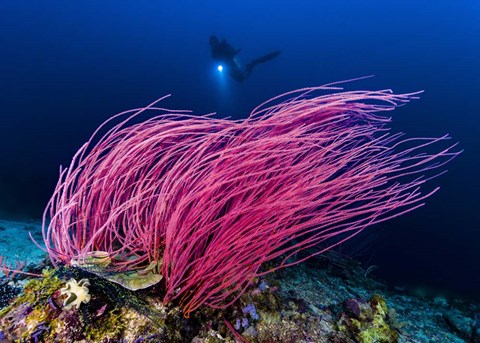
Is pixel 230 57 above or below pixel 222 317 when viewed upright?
above

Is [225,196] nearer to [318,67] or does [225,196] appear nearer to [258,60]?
[258,60]

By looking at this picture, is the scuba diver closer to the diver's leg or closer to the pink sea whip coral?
the diver's leg

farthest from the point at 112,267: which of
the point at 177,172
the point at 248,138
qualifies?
the point at 248,138

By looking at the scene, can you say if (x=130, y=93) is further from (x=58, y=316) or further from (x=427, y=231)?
(x=58, y=316)

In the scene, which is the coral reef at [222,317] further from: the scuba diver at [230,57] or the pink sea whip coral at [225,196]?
the scuba diver at [230,57]

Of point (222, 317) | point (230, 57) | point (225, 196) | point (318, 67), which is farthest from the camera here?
point (318, 67)

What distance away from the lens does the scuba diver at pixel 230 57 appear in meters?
18.8

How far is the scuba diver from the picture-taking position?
18797 millimetres

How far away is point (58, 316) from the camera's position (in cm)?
144

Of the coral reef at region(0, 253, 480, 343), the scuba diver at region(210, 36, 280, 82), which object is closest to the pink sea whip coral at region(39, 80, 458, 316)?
the coral reef at region(0, 253, 480, 343)

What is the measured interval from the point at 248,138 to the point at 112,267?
1282 millimetres

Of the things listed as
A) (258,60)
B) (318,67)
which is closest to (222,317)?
(258,60)

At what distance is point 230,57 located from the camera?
63.2ft

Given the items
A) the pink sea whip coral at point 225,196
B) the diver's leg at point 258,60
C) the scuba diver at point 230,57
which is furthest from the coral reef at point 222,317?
the scuba diver at point 230,57
